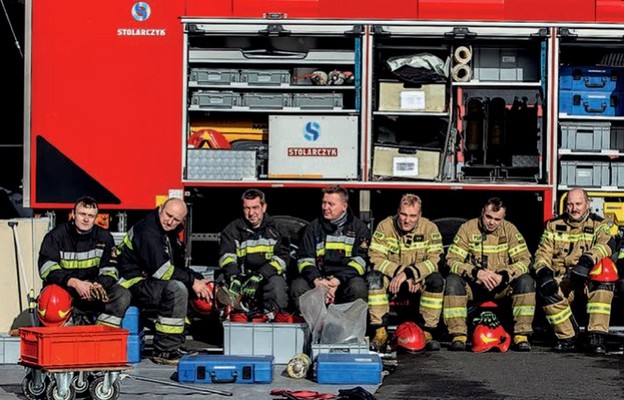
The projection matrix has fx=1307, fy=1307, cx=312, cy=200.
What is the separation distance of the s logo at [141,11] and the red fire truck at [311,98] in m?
0.01

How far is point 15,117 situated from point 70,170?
3.76m

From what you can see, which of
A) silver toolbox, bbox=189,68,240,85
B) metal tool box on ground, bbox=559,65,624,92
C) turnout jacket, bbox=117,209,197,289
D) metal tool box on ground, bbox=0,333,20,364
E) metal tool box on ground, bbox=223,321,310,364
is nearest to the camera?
metal tool box on ground, bbox=0,333,20,364

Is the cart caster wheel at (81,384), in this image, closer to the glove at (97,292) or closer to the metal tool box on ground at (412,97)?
the glove at (97,292)

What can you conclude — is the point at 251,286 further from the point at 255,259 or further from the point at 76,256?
the point at 76,256

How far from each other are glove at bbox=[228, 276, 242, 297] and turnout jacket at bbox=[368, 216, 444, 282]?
1142mm

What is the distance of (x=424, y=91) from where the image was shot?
11844 millimetres

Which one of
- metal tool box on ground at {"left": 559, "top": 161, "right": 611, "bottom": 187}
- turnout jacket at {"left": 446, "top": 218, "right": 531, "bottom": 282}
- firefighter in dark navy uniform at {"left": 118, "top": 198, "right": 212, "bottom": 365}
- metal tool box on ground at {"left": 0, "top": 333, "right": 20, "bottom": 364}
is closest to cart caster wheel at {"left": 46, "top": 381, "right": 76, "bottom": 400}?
metal tool box on ground at {"left": 0, "top": 333, "right": 20, "bottom": 364}

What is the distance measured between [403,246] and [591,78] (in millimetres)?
2606

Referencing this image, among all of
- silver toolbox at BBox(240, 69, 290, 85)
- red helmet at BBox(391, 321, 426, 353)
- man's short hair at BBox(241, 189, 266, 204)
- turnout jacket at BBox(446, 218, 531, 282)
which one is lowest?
red helmet at BBox(391, 321, 426, 353)

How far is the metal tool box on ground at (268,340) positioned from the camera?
32.1 ft

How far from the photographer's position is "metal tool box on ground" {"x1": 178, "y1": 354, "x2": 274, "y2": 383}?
885cm

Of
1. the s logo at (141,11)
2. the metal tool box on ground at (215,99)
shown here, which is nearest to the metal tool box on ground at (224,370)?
the metal tool box on ground at (215,99)

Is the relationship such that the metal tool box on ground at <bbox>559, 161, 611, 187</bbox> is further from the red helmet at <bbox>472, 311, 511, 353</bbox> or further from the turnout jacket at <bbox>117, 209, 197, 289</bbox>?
the turnout jacket at <bbox>117, 209, 197, 289</bbox>

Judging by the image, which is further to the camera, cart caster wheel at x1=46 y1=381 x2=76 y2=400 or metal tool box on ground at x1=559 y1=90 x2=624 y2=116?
metal tool box on ground at x1=559 y1=90 x2=624 y2=116
